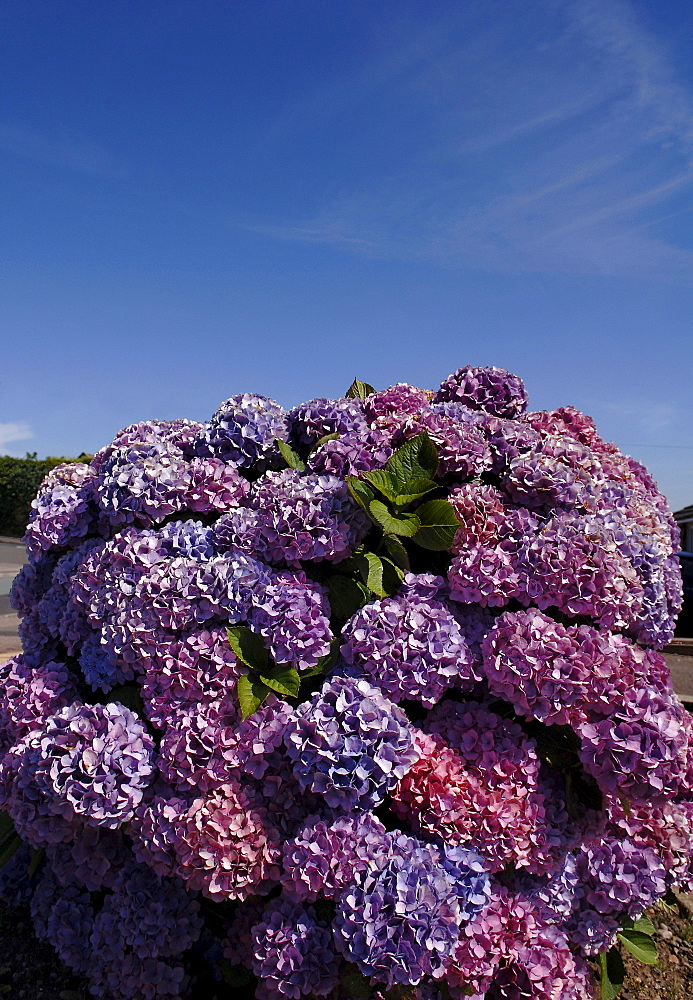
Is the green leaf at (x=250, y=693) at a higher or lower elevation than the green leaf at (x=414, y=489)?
lower

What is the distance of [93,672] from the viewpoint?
2752mm

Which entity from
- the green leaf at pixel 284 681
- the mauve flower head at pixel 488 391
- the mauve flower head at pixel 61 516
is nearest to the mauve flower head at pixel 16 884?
the mauve flower head at pixel 61 516

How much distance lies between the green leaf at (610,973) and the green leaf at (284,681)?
1.70 m

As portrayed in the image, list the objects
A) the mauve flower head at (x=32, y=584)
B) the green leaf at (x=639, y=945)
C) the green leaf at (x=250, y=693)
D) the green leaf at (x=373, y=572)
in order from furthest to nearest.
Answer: the mauve flower head at (x=32, y=584) → the green leaf at (x=639, y=945) → the green leaf at (x=373, y=572) → the green leaf at (x=250, y=693)

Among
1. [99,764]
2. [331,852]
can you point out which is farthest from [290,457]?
[331,852]

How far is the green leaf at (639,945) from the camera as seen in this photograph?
9.84ft

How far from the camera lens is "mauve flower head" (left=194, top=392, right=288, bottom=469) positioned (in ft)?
10.1

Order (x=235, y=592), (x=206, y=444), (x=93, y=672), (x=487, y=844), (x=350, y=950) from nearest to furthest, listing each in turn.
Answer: (x=350, y=950) < (x=487, y=844) < (x=235, y=592) < (x=93, y=672) < (x=206, y=444)

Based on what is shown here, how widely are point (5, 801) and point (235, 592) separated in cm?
125

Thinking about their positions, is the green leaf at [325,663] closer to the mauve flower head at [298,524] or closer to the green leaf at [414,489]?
the mauve flower head at [298,524]

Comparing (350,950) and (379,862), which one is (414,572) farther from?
(350,950)

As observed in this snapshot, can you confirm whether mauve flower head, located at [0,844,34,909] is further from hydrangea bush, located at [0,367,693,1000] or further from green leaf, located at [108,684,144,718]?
green leaf, located at [108,684,144,718]

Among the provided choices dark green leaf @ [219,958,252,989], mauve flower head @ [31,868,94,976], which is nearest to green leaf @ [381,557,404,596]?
dark green leaf @ [219,958,252,989]

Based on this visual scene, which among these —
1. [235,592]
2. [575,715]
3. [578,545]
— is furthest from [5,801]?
[578,545]
